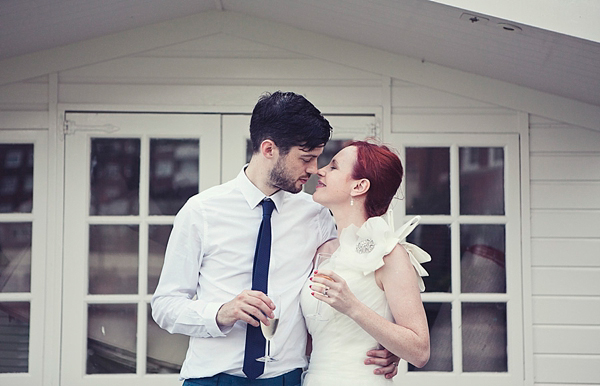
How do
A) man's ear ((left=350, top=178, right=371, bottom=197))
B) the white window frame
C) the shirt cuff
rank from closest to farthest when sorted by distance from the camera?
the shirt cuff, man's ear ((left=350, top=178, right=371, bottom=197)), the white window frame

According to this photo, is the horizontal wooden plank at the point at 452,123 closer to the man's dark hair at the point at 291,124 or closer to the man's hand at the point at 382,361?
the man's dark hair at the point at 291,124

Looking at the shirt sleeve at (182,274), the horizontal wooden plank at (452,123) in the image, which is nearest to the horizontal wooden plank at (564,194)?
the horizontal wooden plank at (452,123)

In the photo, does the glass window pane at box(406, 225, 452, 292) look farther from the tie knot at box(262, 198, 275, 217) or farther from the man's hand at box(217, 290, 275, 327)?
the man's hand at box(217, 290, 275, 327)

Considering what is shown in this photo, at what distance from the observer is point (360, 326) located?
2.25m

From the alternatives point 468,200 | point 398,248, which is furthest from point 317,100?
point 398,248

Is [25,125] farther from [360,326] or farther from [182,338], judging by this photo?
[360,326]

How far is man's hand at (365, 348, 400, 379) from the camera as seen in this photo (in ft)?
7.62

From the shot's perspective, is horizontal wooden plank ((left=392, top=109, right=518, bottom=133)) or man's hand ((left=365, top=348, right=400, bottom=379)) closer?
man's hand ((left=365, top=348, right=400, bottom=379))

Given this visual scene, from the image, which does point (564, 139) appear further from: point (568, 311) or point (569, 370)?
point (569, 370)

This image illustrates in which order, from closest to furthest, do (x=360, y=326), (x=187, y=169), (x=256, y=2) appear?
(x=360, y=326) → (x=256, y=2) → (x=187, y=169)

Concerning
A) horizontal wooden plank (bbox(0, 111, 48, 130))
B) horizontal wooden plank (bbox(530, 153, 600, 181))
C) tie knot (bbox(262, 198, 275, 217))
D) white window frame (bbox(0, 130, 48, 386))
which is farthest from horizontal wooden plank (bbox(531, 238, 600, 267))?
horizontal wooden plank (bbox(0, 111, 48, 130))

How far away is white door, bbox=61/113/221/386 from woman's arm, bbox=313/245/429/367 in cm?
201

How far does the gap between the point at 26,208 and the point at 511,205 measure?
294 centimetres

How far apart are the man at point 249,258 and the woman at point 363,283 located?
7 centimetres
